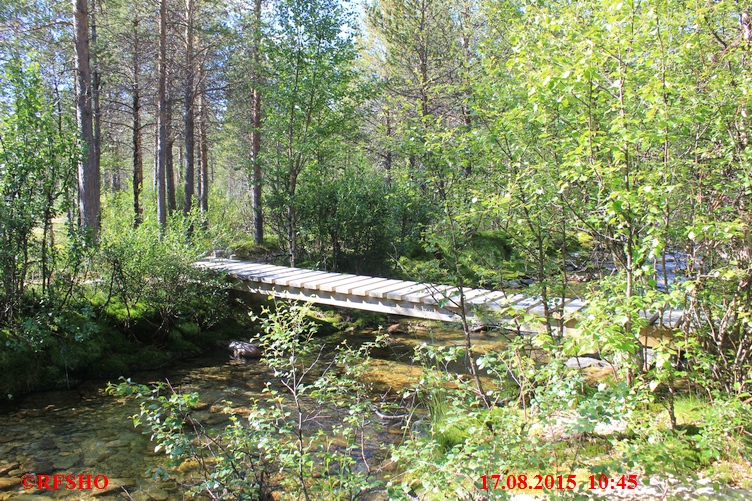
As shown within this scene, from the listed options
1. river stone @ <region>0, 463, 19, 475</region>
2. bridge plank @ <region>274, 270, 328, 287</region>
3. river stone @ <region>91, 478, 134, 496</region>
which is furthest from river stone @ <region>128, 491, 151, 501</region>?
bridge plank @ <region>274, 270, 328, 287</region>

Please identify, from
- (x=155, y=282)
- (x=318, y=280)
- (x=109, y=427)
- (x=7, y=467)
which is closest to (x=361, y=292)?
(x=318, y=280)

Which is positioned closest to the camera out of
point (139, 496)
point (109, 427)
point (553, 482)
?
point (553, 482)

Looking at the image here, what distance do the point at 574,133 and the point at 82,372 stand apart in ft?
21.5

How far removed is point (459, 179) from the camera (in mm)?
3801

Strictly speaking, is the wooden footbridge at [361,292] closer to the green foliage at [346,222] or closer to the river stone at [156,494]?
the green foliage at [346,222]

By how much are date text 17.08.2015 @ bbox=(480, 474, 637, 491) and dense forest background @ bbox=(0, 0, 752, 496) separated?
503 millimetres

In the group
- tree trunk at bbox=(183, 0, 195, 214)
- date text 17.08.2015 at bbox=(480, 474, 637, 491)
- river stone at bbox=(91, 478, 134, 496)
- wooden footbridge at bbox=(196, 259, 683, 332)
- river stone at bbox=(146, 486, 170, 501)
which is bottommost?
river stone at bbox=(146, 486, 170, 501)

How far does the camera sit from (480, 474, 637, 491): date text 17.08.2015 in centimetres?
212

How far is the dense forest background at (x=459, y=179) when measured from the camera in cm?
268

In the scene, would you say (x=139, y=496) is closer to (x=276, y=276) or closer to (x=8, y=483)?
(x=8, y=483)

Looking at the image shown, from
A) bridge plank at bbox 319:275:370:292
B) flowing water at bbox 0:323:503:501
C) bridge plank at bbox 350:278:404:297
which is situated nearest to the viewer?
flowing water at bbox 0:323:503:501

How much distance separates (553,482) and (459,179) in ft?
7.63

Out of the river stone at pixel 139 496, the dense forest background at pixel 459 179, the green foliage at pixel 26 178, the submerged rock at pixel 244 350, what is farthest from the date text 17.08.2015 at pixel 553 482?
the green foliage at pixel 26 178

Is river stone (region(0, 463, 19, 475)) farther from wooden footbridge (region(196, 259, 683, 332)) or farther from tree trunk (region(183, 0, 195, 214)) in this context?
tree trunk (region(183, 0, 195, 214))
